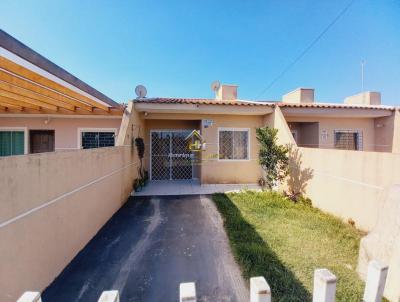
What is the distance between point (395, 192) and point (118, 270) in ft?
13.9

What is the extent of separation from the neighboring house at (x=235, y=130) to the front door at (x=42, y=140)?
4.01 meters

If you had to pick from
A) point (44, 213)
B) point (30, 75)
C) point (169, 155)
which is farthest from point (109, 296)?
point (169, 155)

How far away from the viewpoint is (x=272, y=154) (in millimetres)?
7328

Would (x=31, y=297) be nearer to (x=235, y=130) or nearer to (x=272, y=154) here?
(x=272, y=154)

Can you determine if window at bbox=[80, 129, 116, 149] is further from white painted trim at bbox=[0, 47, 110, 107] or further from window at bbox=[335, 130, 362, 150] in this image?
window at bbox=[335, 130, 362, 150]

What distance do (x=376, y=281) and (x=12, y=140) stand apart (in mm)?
11776

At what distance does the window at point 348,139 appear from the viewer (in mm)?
9992

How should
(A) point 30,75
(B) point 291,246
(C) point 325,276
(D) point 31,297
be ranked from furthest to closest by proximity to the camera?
(B) point 291,246
(A) point 30,75
(C) point 325,276
(D) point 31,297

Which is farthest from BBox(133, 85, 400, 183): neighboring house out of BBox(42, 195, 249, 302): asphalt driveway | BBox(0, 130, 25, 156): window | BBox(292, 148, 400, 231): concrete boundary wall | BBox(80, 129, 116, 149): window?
BBox(0, 130, 25, 156): window

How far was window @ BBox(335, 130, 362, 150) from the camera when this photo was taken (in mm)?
9992

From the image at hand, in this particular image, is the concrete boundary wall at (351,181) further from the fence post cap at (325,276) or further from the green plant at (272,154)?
the fence post cap at (325,276)

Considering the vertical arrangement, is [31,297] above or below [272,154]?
below

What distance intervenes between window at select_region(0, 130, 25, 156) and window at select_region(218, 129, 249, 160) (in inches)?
337

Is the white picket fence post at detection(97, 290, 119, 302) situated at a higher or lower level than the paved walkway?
higher
